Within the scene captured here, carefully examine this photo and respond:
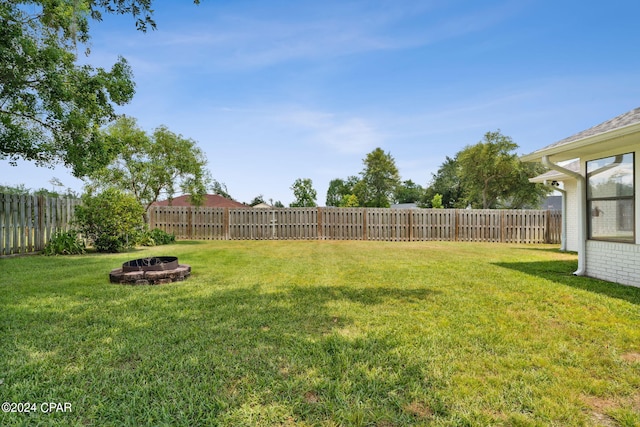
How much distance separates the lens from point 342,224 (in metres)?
15.0

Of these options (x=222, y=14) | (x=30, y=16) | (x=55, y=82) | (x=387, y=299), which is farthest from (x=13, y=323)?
(x=30, y=16)

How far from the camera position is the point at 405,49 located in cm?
981

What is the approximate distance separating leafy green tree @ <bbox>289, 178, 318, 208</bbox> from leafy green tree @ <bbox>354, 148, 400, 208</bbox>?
7.07 meters

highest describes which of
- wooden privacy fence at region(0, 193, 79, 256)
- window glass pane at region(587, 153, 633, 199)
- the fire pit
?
window glass pane at region(587, 153, 633, 199)

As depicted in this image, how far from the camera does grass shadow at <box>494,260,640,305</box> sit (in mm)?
4457

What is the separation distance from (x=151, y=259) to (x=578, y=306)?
6561 mm

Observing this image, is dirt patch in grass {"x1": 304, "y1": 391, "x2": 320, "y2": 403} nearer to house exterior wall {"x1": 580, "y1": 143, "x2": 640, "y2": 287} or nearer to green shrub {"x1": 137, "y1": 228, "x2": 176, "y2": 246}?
house exterior wall {"x1": 580, "y1": 143, "x2": 640, "y2": 287}

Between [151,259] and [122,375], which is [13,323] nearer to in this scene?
[122,375]

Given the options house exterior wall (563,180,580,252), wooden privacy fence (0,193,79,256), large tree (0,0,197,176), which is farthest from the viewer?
house exterior wall (563,180,580,252)

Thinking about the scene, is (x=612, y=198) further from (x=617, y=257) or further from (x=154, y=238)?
(x=154, y=238)

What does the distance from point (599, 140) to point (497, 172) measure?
22829mm

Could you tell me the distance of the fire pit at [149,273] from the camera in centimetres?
482

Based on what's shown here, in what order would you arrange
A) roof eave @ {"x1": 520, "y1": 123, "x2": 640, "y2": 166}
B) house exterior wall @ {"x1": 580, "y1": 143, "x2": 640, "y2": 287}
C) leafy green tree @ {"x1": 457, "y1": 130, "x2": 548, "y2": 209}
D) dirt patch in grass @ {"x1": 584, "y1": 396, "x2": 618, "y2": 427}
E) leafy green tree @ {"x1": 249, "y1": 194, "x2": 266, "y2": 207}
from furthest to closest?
leafy green tree @ {"x1": 249, "y1": 194, "x2": 266, "y2": 207}
leafy green tree @ {"x1": 457, "y1": 130, "x2": 548, "y2": 209}
house exterior wall @ {"x1": 580, "y1": 143, "x2": 640, "y2": 287}
roof eave @ {"x1": 520, "y1": 123, "x2": 640, "y2": 166}
dirt patch in grass @ {"x1": 584, "y1": 396, "x2": 618, "y2": 427}

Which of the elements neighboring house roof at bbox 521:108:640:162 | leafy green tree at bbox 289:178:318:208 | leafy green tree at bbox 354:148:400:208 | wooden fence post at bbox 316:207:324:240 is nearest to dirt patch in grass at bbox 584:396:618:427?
neighboring house roof at bbox 521:108:640:162
